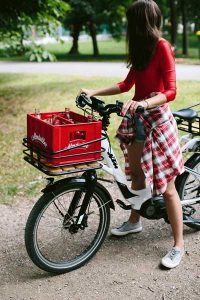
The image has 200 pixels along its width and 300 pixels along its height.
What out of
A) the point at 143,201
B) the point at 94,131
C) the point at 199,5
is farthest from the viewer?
the point at 199,5

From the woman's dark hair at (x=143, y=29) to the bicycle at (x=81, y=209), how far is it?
39cm

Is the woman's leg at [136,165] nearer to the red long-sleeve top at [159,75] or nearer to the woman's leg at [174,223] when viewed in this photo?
the woman's leg at [174,223]

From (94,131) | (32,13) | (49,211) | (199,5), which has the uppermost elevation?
(199,5)

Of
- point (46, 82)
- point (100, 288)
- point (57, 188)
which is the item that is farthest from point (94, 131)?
point (46, 82)

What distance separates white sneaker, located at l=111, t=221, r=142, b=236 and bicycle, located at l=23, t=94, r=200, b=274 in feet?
0.60

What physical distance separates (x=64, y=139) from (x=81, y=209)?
695mm

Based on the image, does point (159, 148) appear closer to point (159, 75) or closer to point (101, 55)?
point (159, 75)

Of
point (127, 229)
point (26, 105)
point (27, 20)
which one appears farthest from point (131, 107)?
point (27, 20)

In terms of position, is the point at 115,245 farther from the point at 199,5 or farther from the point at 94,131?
the point at 199,5

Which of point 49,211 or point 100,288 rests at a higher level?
point 49,211

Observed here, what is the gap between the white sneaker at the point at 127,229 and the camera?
4117 millimetres

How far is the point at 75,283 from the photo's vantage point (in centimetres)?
344

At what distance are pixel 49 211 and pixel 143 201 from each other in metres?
0.78

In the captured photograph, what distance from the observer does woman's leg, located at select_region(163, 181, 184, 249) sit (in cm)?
354
